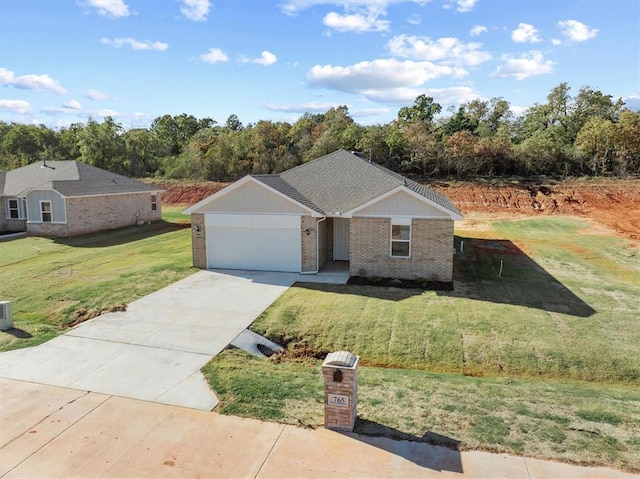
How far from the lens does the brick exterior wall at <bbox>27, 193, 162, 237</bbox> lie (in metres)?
26.1

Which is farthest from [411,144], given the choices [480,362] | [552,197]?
[480,362]

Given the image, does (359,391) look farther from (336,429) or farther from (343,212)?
(343,212)

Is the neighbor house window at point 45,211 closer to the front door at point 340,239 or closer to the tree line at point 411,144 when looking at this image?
the front door at point 340,239

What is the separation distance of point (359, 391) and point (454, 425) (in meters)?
1.80

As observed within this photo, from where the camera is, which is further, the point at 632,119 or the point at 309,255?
the point at 632,119

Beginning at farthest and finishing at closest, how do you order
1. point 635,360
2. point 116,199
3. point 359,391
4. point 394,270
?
point 116,199, point 394,270, point 635,360, point 359,391

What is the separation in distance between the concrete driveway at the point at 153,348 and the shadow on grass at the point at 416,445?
268cm

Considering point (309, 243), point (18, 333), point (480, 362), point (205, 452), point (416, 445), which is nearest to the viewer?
point (205, 452)

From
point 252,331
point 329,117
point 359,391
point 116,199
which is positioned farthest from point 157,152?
point 359,391

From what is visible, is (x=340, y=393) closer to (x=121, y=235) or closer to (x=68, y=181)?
(x=121, y=235)

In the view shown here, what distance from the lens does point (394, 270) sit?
15719 mm

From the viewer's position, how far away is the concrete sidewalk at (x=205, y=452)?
19.5 ft

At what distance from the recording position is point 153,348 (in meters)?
10.2

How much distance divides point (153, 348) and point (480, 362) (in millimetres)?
7336
